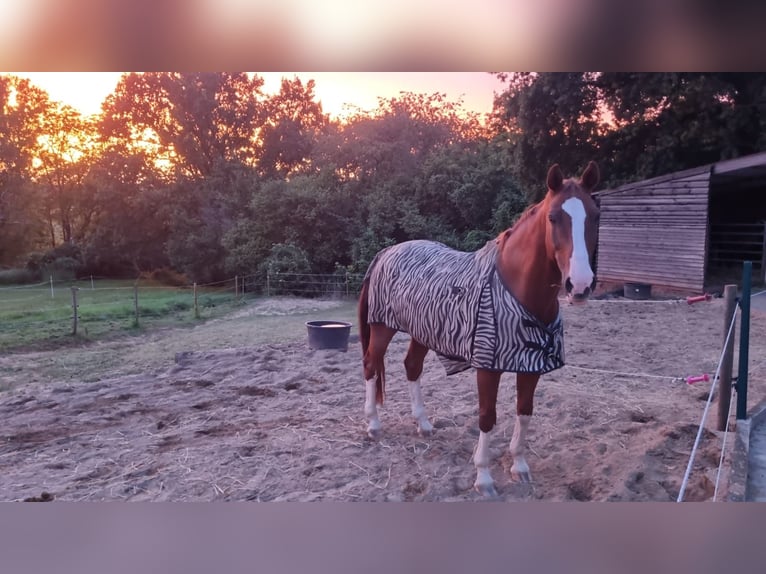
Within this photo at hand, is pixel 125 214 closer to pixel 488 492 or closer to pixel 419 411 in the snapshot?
pixel 419 411

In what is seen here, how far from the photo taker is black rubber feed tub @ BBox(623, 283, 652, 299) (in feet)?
10.2

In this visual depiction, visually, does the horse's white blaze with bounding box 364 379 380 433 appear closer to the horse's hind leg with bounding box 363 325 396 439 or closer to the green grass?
the horse's hind leg with bounding box 363 325 396 439

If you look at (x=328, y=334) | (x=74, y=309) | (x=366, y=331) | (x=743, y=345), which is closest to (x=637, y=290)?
(x=743, y=345)

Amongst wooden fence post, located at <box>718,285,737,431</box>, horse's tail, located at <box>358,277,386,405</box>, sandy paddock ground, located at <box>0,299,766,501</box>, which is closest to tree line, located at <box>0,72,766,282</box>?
horse's tail, located at <box>358,277,386,405</box>

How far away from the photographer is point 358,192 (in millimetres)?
2980

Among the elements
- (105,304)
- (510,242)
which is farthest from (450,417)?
(105,304)

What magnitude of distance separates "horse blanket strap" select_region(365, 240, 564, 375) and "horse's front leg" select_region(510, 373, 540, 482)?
0.10 meters

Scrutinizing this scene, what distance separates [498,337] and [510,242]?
0.40 meters

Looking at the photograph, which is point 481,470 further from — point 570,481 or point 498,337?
point 498,337

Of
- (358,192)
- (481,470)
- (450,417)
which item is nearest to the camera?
(481,470)

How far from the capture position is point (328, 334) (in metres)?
3.38

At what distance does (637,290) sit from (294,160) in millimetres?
2212

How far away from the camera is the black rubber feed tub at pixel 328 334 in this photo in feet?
11.0
